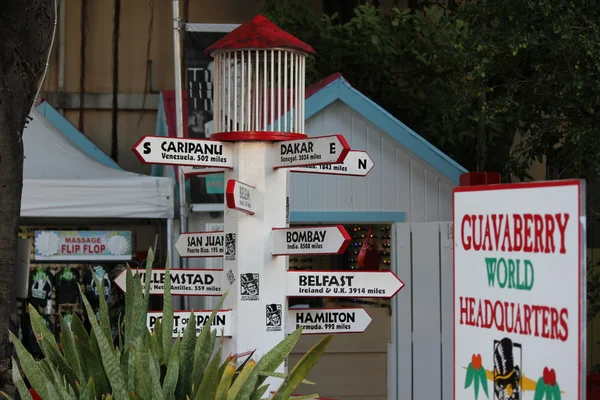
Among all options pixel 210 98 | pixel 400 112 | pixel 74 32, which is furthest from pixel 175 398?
pixel 74 32

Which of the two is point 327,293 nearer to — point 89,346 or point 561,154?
point 89,346

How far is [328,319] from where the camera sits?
5734 mm

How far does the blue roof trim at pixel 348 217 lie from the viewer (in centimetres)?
855

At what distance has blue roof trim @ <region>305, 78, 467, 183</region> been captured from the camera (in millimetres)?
8516

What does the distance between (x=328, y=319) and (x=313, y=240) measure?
60cm

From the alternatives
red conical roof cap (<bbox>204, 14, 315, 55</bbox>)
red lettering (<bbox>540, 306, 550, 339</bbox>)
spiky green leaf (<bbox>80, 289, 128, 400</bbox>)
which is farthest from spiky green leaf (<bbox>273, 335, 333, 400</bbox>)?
red conical roof cap (<bbox>204, 14, 315, 55</bbox>)

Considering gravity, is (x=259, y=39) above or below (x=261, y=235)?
above

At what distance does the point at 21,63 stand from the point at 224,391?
8.60 ft

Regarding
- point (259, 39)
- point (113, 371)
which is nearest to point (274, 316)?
point (259, 39)

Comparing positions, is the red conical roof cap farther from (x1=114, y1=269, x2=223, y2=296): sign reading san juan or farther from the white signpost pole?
(x1=114, y1=269, x2=223, y2=296): sign reading san juan

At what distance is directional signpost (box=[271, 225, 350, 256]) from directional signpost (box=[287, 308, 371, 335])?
464 millimetres

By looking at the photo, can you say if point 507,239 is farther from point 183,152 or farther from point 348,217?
point 348,217

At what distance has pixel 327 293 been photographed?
5598 millimetres

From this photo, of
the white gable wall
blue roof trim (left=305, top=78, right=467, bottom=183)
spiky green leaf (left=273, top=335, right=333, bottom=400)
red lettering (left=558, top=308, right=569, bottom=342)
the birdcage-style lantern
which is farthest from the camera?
the white gable wall
